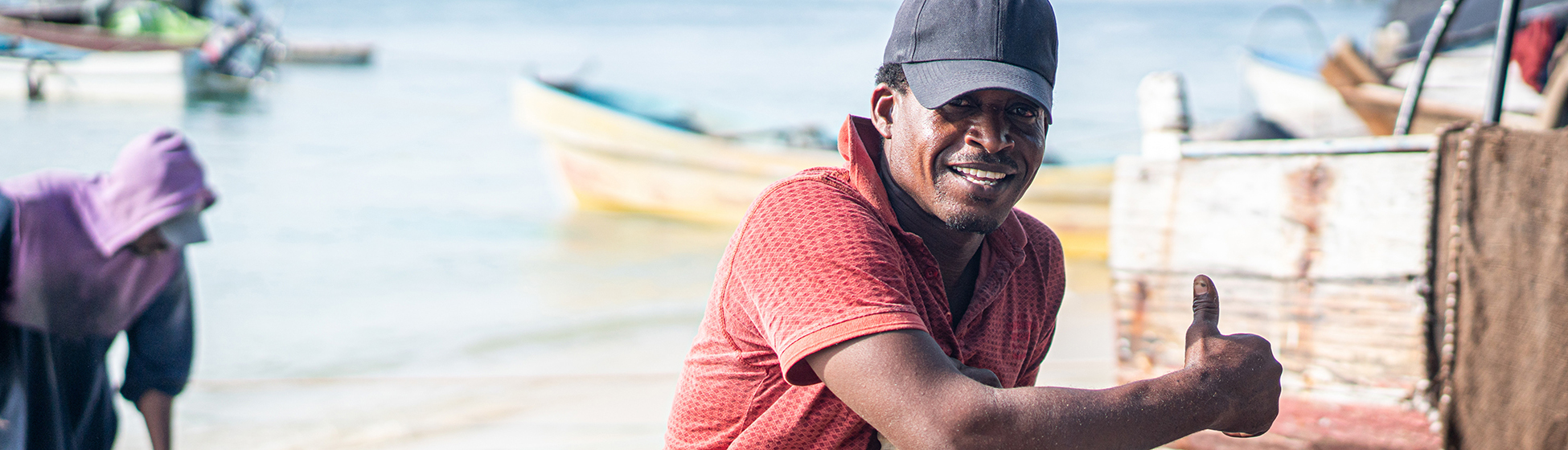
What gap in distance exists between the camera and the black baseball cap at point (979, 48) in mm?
1444

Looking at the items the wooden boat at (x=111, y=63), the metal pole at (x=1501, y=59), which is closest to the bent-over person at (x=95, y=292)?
the metal pole at (x=1501, y=59)

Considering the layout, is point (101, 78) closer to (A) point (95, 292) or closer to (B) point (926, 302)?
(A) point (95, 292)

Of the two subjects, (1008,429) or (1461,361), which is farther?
(1461,361)

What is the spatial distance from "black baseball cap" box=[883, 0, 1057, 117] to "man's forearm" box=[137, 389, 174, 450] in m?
2.81

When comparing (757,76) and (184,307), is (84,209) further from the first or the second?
(757,76)

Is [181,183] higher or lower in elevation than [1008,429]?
lower

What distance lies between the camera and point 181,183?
10.9 feet

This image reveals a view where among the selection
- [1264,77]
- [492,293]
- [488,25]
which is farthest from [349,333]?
[488,25]

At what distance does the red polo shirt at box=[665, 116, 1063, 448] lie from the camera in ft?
4.30

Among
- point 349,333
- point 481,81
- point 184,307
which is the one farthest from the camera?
point 481,81

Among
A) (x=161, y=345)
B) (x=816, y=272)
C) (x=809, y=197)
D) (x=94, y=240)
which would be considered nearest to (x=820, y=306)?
(x=816, y=272)

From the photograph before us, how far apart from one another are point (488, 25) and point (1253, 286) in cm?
4615

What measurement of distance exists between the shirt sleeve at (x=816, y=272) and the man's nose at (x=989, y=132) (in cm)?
17

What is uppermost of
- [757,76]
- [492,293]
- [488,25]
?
[492,293]
